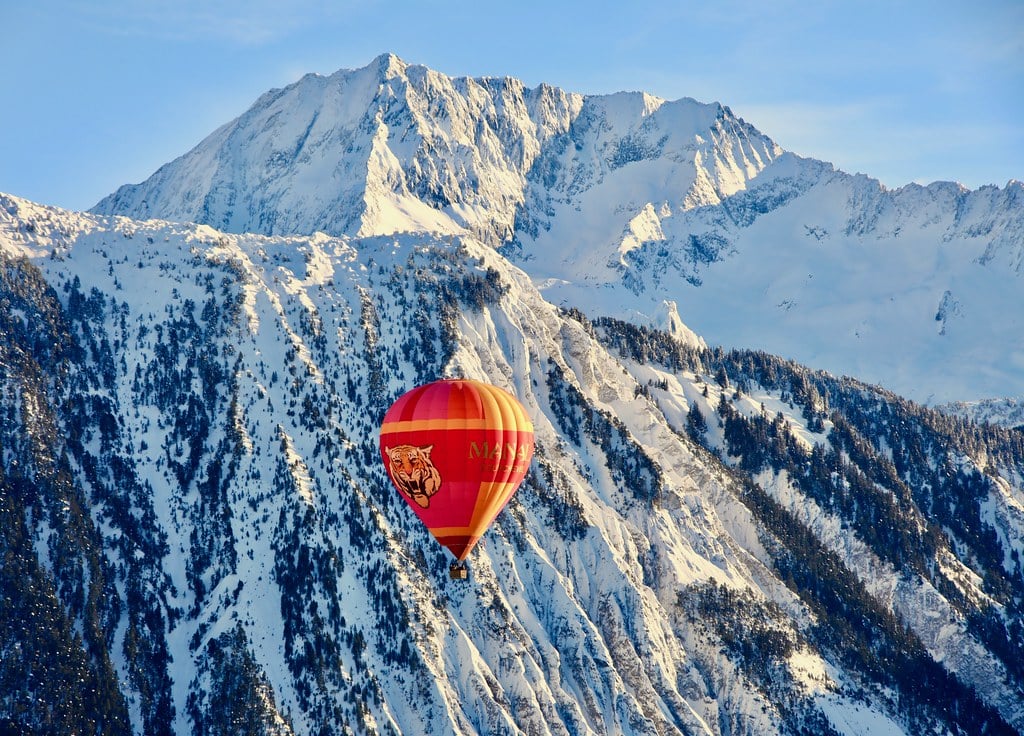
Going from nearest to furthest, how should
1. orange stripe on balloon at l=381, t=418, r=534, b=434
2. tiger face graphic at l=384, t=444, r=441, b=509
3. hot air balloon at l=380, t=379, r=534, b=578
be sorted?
orange stripe on balloon at l=381, t=418, r=534, b=434
hot air balloon at l=380, t=379, r=534, b=578
tiger face graphic at l=384, t=444, r=441, b=509

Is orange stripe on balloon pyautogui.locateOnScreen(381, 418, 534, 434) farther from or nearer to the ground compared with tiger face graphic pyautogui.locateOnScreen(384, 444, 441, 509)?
farther from the ground

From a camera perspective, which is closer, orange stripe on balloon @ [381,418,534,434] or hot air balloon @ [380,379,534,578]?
orange stripe on balloon @ [381,418,534,434]

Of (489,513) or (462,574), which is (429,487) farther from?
(462,574)

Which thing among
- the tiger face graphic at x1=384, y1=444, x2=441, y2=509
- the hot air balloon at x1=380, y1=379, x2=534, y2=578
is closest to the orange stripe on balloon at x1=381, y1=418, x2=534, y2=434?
the hot air balloon at x1=380, y1=379, x2=534, y2=578

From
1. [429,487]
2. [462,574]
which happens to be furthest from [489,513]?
[462,574]

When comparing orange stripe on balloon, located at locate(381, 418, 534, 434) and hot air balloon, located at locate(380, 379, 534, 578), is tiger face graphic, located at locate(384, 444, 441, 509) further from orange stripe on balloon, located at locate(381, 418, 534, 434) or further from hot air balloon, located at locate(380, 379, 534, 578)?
orange stripe on balloon, located at locate(381, 418, 534, 434)

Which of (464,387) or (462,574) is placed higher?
(464,387)

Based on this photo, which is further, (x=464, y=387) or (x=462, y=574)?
(x=464, y=387)
